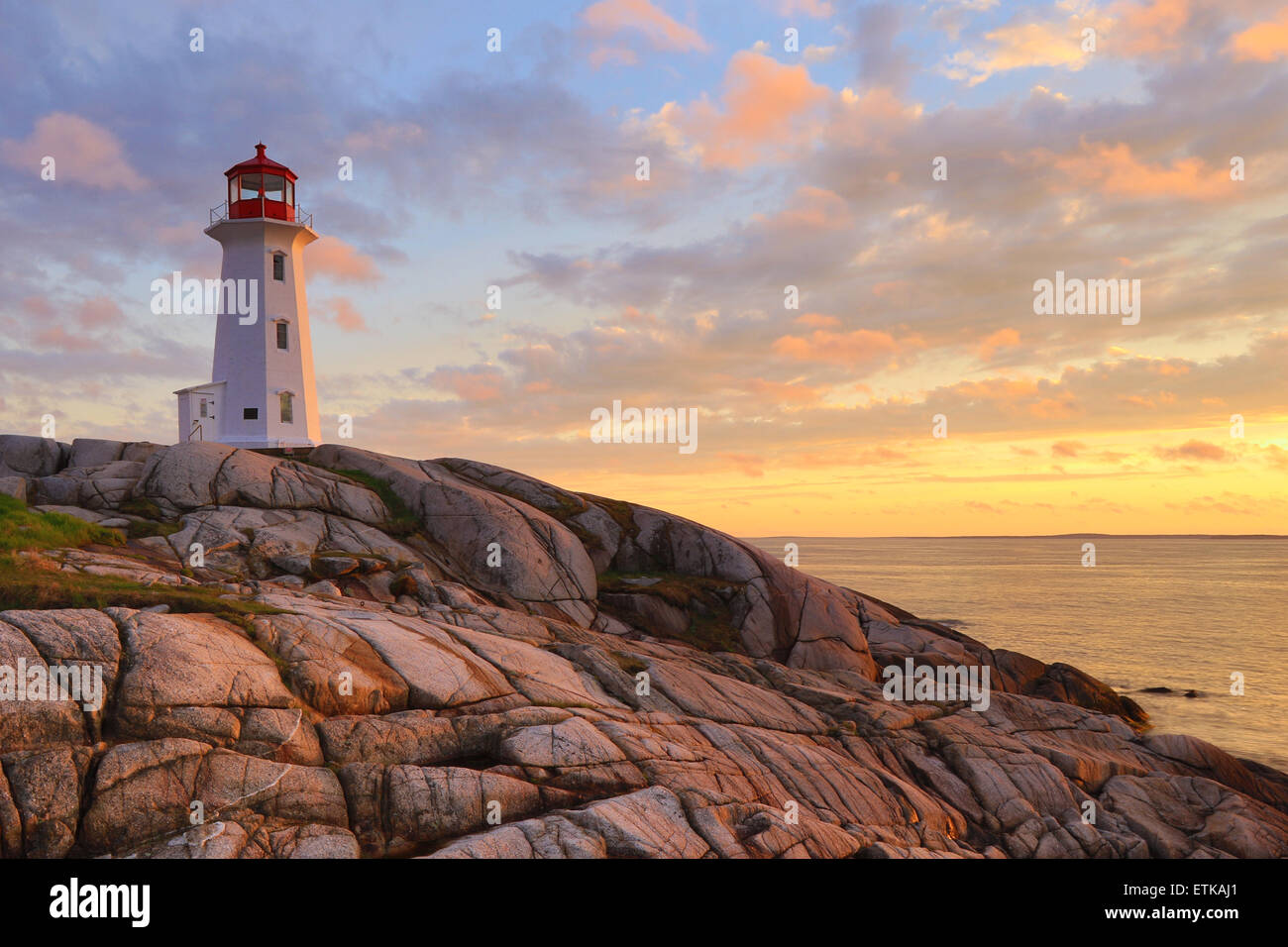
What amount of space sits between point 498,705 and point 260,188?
133 ft

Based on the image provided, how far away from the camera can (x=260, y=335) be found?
43406 millimetres

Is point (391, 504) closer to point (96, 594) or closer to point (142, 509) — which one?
point (142, 509)

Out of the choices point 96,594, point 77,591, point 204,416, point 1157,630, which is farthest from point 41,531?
point 1157,630

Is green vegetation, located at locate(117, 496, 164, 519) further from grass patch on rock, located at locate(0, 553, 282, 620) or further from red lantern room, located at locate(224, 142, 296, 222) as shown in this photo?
red lantern room, located at locate(224, 142, 296, 222)

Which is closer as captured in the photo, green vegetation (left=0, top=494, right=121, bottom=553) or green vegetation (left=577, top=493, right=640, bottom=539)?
Result: green vegetation (left=0, top=494, right=121, bottom=553)

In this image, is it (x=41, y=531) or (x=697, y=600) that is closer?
(x=41, y=531)

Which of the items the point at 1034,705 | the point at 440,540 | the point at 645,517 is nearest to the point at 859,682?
the point at 1034,705

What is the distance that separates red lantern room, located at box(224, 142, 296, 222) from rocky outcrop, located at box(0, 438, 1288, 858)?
16.7m

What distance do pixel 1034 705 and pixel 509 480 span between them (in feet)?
78.0

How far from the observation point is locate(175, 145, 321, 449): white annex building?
42.9 meters

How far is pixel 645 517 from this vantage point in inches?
1407

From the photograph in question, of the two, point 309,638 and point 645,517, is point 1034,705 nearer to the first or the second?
point 645,517

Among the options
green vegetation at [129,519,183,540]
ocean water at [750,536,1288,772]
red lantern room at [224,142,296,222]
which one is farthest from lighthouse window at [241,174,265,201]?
ocean water at [750,536,1288,772]

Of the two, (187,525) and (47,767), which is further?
(187,525)
